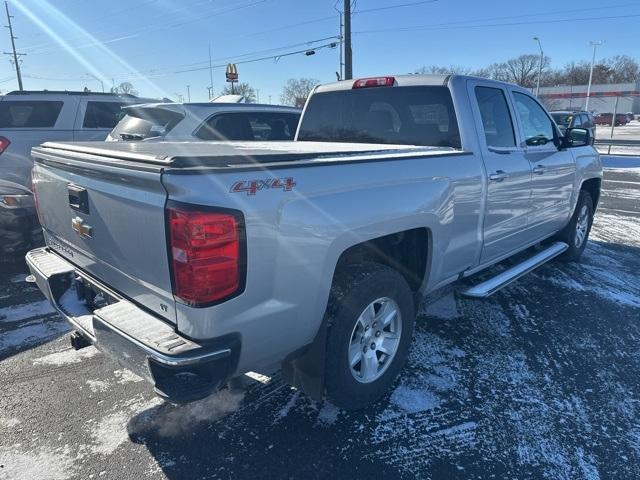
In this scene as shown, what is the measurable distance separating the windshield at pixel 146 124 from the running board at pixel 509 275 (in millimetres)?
4055

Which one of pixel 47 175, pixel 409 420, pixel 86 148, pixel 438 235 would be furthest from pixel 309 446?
pixel 47 175

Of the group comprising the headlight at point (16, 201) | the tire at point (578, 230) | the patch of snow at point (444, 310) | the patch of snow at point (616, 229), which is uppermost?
the headlight at point (16, 201)

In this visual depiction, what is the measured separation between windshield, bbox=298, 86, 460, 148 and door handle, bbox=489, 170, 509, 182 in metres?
0.37

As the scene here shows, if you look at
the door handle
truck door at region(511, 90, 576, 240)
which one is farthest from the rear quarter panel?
truck door at region(511, 90, 576, 240)

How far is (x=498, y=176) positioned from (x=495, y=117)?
25.1 inches

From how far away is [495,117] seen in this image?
155 inches

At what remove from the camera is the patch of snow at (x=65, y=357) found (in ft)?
11.2

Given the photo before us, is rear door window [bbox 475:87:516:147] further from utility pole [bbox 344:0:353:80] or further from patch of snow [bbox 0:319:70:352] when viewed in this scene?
utility pole [bbox 344:0:353:80]

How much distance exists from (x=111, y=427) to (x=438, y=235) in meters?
2.33

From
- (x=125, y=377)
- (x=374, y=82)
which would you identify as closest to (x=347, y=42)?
(x=374, y=82)

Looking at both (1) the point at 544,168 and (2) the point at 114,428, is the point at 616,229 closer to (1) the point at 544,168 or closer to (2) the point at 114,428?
(1) the point at 544,168

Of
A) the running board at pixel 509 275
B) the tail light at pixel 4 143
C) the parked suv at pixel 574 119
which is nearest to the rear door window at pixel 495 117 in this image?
the running board at pixel 509 275

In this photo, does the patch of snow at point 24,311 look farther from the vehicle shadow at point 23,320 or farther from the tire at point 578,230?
the tire at point 578,230

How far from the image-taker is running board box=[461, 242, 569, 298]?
3483 millimetres
